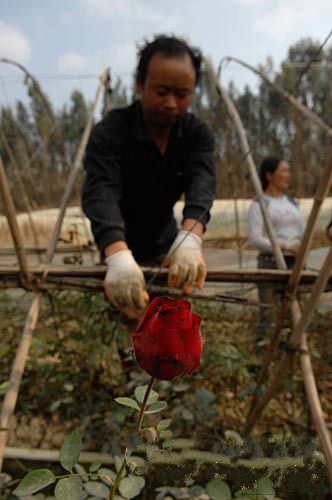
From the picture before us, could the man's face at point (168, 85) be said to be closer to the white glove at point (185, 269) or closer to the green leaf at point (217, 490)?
the white glove at point (185, 269)

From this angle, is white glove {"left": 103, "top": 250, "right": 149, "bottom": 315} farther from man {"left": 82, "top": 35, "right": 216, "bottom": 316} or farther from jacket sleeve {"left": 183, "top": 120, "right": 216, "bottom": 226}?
jacket sleeve {"left": 183, "top": 120, "right": 216, "bottom": 226}

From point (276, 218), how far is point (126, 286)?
1347 mm

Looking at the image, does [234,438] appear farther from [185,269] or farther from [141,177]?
[141,177]

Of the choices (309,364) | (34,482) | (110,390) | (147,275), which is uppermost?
(34,482)

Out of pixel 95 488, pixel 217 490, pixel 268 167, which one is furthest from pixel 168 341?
pixel 268 167

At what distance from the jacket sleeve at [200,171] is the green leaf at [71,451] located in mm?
823

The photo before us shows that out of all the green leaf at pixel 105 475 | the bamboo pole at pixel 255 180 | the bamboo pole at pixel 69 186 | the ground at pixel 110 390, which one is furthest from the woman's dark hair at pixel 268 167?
the green leaf at pixel 105 475

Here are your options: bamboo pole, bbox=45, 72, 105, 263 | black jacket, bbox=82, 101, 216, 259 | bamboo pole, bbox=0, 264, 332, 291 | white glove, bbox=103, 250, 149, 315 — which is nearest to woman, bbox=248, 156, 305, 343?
black jacket, bbox=82, 101, 216, 259

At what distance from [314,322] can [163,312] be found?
157 cm

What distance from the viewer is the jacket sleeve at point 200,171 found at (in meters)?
1.13

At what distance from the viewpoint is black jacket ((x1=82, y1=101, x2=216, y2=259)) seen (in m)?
1.09

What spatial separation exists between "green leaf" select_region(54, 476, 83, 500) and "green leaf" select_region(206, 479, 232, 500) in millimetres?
166

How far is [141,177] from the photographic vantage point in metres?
1.33

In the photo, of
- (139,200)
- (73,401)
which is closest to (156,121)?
(139,200)
